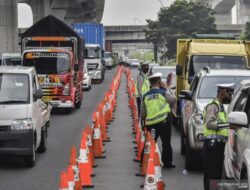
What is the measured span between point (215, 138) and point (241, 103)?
A: 76 centimetres

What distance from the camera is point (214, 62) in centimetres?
2233

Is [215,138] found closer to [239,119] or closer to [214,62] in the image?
[239,119]

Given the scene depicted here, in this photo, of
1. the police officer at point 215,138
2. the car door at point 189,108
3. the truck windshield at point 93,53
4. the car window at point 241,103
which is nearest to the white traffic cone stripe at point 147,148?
the car door at point 189,108

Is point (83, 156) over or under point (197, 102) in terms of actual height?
under

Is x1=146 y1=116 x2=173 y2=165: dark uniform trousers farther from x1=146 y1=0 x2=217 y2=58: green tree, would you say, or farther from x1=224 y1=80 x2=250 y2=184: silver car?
x1=146 y1=0 x2=217 y2=58: green tree

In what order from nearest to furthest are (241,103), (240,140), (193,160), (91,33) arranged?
(240,140) < (241,103) < (193,160) < (91,33)

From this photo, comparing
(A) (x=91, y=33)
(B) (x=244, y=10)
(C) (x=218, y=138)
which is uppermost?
(B) (x=244, y=10)

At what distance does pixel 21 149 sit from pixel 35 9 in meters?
63.6

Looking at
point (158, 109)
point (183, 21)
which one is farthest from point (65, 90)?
point (183, 21)

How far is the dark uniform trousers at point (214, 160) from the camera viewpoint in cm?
1038

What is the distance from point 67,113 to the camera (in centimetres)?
2953

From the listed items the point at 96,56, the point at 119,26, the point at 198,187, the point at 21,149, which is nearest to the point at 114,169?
the point at 21,149

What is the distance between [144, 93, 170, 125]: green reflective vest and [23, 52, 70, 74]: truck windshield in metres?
14.5

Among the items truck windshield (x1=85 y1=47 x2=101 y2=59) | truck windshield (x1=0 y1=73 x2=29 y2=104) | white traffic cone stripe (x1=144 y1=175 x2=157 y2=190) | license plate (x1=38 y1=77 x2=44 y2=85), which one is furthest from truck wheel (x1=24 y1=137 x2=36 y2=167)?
truck windshield (x1=85 y1=47 x2=101 y2=59)
